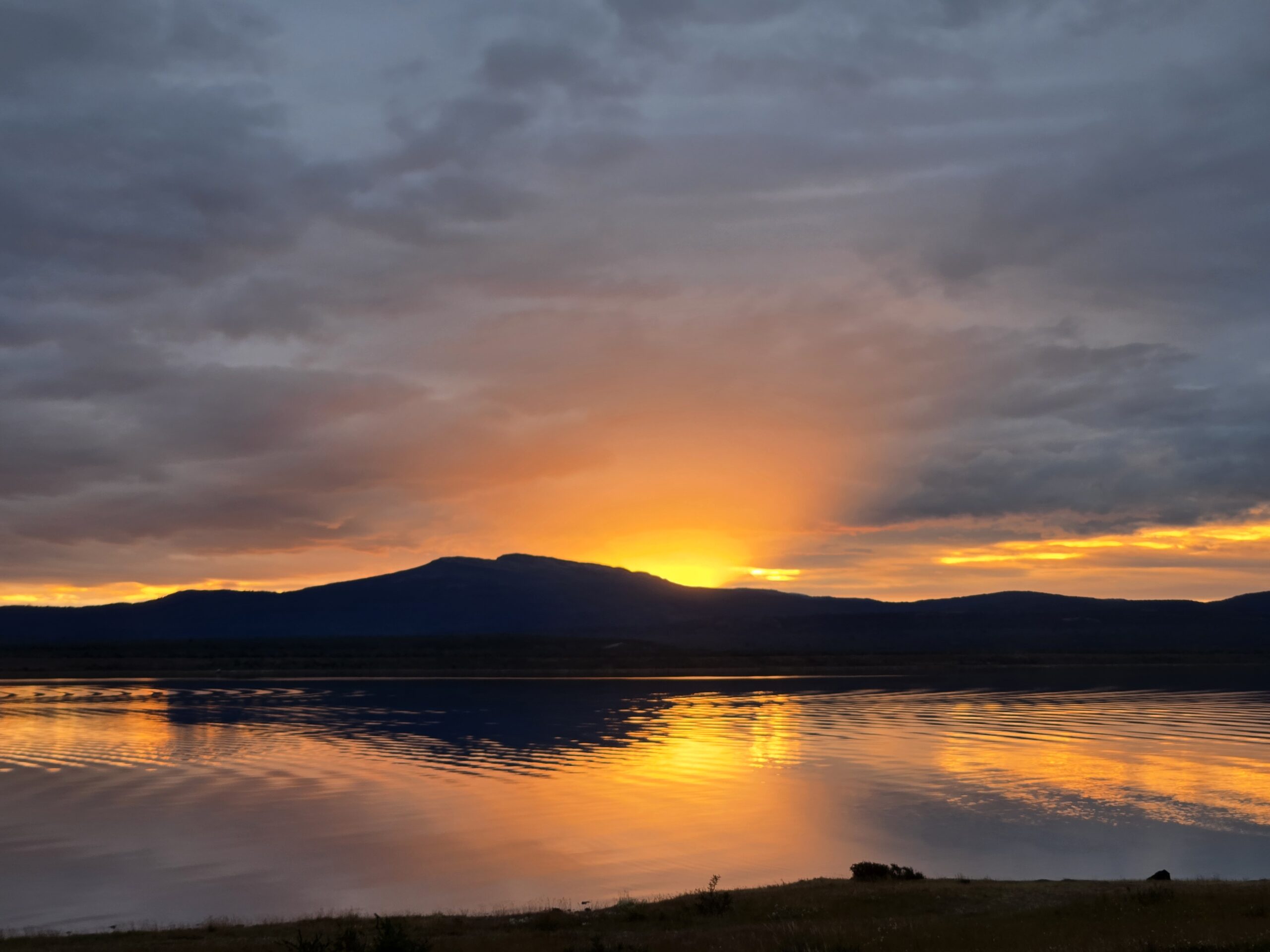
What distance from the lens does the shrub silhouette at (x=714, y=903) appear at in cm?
2312

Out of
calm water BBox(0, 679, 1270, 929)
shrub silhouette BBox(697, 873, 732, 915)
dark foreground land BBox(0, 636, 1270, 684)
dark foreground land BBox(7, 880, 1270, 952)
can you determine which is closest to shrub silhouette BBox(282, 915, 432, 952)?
dark foreground land BBox(7, 880, 1270, 952)

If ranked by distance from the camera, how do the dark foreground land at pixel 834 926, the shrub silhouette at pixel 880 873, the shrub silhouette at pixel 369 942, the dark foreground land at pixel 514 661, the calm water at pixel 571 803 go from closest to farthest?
the shrub silhouette at pixel 369 942, the dark foreground land at pixel 834 926, the shrub silhouette at pixel 880 873, the calm water at pixel 571 803, the dark foreground land at pixel 514 661

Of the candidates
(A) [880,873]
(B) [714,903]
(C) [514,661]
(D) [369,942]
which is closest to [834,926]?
(B) [714,903]

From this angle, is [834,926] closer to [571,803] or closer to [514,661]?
[571,803]

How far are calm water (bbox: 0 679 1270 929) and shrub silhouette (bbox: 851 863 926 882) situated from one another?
11.6 ft

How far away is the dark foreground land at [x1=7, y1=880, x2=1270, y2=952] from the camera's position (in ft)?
61.6

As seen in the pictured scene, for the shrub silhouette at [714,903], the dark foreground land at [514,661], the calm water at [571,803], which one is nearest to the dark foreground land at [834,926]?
the shrub silhouette at [714,903]

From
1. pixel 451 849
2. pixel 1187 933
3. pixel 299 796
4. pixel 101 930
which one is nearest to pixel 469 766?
pixel 299 796

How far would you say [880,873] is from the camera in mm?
A: 27188

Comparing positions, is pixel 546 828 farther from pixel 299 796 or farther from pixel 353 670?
pixel 353 670

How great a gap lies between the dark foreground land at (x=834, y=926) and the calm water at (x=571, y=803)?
172 inches

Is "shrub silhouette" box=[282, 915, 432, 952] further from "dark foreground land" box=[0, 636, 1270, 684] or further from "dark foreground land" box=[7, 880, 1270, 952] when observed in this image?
"dark foreground land" box=[0, 636, 1270, 684]

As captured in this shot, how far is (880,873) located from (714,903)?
5936 millimetres

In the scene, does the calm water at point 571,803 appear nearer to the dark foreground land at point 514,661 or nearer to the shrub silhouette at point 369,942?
the shrub silhouette at point 369,942
